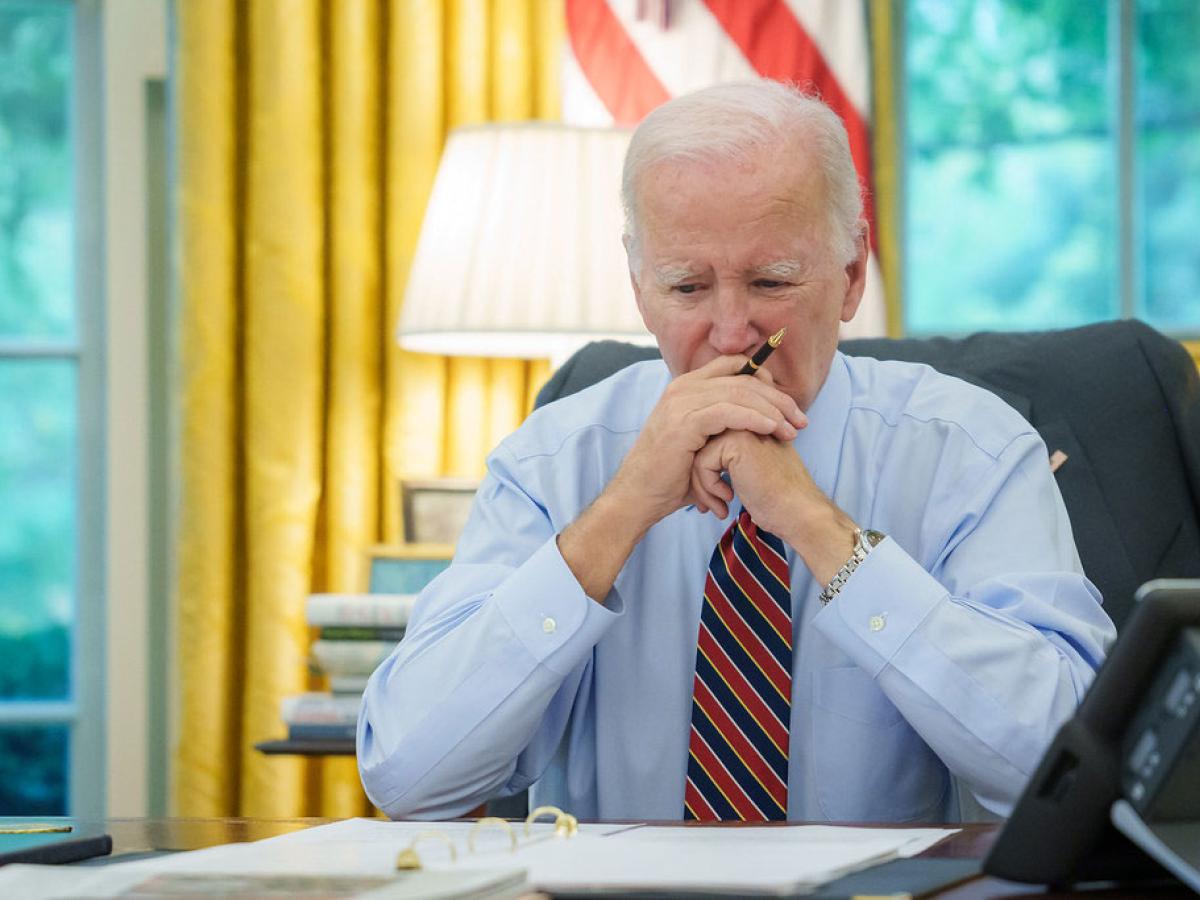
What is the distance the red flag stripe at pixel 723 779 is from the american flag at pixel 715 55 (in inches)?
54.5

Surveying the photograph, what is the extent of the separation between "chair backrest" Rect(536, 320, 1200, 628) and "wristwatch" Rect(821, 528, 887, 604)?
1.39 ft

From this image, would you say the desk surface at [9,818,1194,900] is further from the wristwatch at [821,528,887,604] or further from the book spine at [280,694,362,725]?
the book spine at [280,694,362,725]

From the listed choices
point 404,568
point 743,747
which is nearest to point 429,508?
point 404,568

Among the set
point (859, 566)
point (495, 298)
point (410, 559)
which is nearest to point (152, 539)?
point (410, 559)

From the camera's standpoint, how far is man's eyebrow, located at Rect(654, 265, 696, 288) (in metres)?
1.33

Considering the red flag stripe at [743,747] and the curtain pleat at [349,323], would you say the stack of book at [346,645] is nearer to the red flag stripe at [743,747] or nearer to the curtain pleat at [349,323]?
the curtain pleat at [349,323]

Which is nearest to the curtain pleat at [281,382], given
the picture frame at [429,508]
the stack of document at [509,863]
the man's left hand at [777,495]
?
the picture frame at [429,508]

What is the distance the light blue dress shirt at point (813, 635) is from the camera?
118cm

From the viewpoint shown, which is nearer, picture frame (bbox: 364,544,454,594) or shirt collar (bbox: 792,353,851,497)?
shirt collar (bbox: 792,353,851,497)

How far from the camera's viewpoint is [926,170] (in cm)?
312

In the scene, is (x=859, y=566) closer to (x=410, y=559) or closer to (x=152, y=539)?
(x=410, y=559)

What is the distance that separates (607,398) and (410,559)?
808mm

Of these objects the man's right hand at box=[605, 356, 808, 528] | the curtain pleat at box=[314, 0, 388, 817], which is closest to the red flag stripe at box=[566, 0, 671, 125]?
the curtain pleat at box=[314, 0, 388, 817]

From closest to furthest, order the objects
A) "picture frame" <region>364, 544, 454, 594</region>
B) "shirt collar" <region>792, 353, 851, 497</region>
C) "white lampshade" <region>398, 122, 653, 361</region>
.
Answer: "shirt collar" <region>792, 353, 851, 497</region>
"white lampshade" <region>398, 122, 653, 361</region>
"picture frame" <region>364, 544, 454, 594</region>
